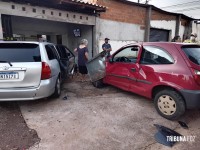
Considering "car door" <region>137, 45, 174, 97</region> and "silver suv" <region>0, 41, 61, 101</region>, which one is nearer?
"silver suv" <region>0, 41, 61, 101</region>

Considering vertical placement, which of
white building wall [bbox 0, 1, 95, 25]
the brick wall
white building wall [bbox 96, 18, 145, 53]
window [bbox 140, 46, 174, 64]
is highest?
the brick wall

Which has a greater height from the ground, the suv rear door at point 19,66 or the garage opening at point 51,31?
the garage opening at point 51,31

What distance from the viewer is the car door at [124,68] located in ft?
14.8

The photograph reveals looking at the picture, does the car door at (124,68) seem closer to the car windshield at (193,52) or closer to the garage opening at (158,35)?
the car windshield at (193,52)

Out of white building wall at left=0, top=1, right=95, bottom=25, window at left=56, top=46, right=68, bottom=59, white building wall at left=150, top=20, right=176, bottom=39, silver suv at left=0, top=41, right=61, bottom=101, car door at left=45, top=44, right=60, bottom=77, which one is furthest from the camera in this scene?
white building wall at left=150, top=20, right=176, bottom=39

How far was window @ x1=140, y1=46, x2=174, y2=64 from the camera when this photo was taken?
12.2ft

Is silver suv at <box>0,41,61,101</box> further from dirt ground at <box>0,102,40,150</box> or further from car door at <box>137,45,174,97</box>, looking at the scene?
car door at <box>137,45,174,97</box>

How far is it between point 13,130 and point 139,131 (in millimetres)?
2293

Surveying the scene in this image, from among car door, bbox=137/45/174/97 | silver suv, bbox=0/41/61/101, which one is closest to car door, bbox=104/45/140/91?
car door, bbox=137/45/174/97

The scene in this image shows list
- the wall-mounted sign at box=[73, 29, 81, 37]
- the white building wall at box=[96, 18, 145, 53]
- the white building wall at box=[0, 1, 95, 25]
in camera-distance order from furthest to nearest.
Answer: the wall-mounted sign at box=[73, 29, 81, 37] < the white building wall at box=[96, 18, 145, 53] < the white building wall at box=[0, 1, 95, 25]

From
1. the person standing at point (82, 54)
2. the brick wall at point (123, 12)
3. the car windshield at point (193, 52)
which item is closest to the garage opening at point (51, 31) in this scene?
the brick wall at point (123, 12)

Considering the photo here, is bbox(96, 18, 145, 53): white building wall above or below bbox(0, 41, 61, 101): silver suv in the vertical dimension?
above

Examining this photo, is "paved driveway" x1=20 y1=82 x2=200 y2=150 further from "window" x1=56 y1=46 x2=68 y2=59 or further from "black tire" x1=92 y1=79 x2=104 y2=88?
"window" x1=56 y1=46 x2=68 y2=59

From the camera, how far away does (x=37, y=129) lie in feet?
10.7
